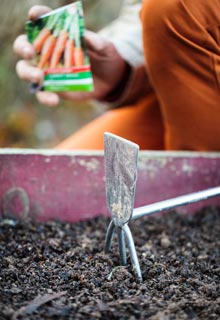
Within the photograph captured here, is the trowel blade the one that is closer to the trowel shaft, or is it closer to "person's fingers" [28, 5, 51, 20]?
the trowel shaft

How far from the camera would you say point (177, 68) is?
137 cm

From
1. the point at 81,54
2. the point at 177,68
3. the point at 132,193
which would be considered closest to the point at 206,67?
the point at 177,68

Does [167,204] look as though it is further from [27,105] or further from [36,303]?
[27,105]

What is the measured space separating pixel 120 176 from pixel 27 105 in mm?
2110

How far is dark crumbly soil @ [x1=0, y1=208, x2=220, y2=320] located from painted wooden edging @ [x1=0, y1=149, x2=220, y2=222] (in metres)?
0.05

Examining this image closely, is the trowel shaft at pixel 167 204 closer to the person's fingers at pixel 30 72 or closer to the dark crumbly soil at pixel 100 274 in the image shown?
the dark crumbly soil at pixel 100 274

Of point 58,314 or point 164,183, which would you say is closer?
point 58,314


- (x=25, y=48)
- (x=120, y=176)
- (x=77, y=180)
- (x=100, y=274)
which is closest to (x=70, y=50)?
(x=25, y=48)

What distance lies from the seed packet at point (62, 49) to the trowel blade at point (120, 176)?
46cm

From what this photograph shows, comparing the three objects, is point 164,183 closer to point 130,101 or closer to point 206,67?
point 206,67

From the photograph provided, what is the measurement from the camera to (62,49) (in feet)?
4.89

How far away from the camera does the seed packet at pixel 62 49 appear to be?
1438 mm

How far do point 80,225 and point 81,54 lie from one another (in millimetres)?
423

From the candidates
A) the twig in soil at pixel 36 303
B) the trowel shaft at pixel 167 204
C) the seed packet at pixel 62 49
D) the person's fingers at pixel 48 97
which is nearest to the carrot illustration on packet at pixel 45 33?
the seed packet at pixel 62 49
